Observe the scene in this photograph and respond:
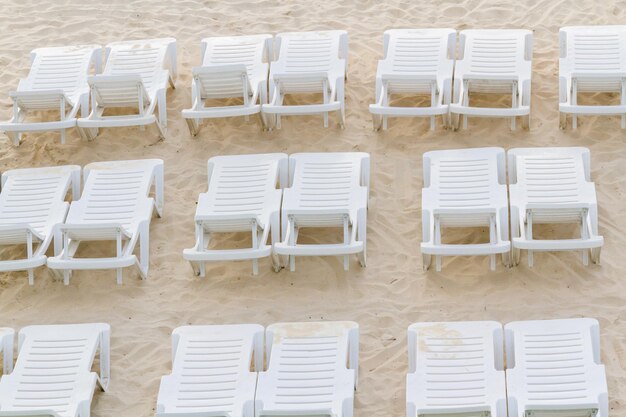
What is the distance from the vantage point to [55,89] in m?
15.0

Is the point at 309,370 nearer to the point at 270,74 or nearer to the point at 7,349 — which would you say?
the point at 7,349

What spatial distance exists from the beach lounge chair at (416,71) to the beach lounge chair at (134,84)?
2193 millimetres

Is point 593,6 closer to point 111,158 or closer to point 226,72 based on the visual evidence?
point 226,72

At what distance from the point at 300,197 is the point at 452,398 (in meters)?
2.77

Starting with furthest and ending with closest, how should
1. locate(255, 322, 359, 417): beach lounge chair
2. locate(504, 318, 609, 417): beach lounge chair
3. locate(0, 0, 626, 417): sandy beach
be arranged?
locate(0, 0, 626, 417): sandy beach
locate(255, 322, 359, 417): beach lounge chair
locate(504, 318, 609, 417): beach lounge chair

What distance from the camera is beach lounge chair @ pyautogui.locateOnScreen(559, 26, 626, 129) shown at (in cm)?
1429

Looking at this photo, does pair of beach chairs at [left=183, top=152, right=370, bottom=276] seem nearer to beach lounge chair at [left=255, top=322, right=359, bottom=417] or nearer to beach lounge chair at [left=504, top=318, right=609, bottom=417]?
beach lounge chair at [left=255, top=322, right=359, bottom=417]

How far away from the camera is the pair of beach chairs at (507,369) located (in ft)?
37.9

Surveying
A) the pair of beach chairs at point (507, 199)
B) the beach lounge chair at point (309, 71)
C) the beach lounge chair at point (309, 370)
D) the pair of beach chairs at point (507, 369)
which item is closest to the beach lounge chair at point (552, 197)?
the pair of beach chairs at point (507, 199)

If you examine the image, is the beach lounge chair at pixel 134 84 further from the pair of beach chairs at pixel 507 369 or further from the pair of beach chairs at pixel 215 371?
the pair of beach chairs at pixel 507 369

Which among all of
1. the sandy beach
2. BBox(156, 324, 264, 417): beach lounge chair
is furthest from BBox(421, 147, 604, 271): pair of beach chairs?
BBox(156, 324, 264, 417): beach lounge chair

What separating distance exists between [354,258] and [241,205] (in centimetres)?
114

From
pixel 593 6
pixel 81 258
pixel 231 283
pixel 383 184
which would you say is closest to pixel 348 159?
pixel 383 184

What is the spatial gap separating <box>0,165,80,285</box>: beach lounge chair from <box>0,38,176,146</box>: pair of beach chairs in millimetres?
635
